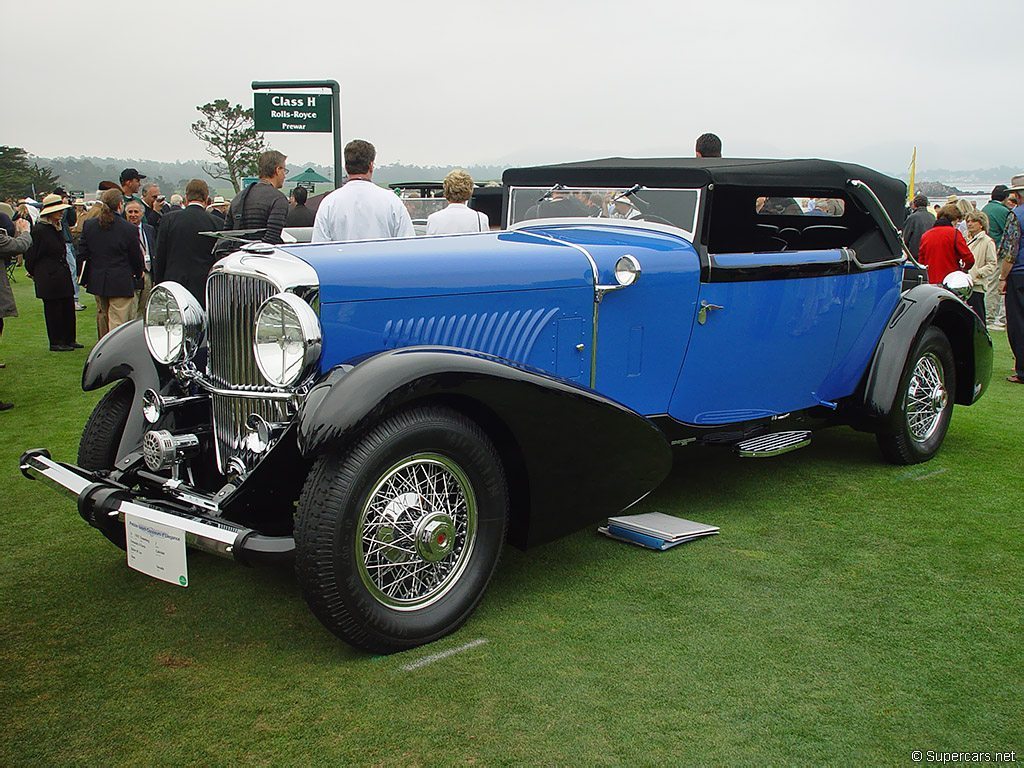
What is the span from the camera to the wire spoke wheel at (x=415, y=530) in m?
3.02

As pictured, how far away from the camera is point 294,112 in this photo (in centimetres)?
1213

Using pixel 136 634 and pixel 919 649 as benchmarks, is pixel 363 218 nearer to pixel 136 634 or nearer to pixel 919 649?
pixel 136 634

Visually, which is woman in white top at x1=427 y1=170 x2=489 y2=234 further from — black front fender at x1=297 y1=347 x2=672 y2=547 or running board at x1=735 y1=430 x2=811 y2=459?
black front fender at x1=297 y1=347 x2=672 y2=547

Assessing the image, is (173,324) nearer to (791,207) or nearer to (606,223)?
(606,223)

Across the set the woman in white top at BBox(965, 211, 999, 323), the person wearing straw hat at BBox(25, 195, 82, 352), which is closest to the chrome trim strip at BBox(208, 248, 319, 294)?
the person wearing straw hat at BBox(25, 195, 82, 352)

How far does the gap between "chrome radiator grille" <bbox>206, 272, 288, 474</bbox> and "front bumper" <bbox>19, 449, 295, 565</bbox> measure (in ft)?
1.20

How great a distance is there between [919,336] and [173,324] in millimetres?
4057

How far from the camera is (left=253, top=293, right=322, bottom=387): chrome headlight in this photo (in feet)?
10.2

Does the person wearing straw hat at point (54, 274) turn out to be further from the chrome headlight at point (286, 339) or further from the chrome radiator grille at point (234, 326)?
the chrome headlight at point (286, 339)

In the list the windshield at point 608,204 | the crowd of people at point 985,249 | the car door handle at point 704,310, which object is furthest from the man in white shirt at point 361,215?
the crowd of people at point 985,249

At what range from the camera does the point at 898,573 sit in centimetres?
379

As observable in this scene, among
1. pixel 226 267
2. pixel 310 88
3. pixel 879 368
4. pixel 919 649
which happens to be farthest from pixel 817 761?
pixel 310 88

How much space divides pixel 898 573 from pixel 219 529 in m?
2.73

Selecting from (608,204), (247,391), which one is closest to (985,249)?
(608,204)
